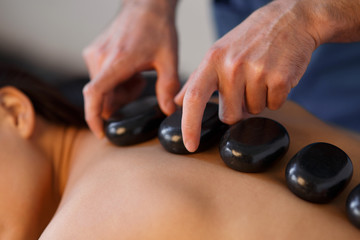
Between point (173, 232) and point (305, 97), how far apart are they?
2.93 ft

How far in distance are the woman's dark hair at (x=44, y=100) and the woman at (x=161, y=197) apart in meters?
0.16

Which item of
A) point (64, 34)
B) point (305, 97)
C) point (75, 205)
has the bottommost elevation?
point (305, 97)

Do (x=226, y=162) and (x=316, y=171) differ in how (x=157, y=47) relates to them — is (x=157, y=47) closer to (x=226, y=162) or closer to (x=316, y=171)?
(x=226, y=162)

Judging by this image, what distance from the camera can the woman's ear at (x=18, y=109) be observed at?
48.4 inches

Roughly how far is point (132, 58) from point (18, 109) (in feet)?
1.46

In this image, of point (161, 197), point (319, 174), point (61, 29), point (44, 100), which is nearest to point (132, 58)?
point (44, 100)

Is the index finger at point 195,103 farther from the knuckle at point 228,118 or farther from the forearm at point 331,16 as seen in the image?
the forearm at point 331,16

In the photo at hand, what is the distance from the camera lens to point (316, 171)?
0.69 metres

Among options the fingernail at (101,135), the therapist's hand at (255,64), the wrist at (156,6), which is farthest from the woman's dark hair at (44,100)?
the therapist's hand at (255,64)

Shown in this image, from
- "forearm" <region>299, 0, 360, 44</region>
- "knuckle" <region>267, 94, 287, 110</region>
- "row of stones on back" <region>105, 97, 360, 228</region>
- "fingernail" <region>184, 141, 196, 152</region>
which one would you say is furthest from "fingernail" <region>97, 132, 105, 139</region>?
"forearm" <region>299, 0, 360, 44</region>

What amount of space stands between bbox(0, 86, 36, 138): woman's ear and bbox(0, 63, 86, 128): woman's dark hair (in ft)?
0.11

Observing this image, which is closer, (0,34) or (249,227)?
(249,227)

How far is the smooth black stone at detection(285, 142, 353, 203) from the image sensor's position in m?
0.68

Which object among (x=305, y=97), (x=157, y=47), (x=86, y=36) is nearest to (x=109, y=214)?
(x=157, y=47)
